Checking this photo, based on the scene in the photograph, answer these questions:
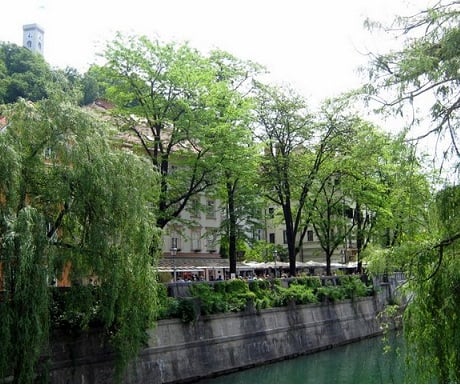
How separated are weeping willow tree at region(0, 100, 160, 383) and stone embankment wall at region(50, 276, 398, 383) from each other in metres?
2.03

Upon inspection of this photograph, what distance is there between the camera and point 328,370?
84.1ft

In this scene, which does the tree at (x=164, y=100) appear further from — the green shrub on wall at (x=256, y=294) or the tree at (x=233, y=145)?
the green shrub on wall at (x=256, y=294)

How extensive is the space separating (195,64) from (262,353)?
502 inches

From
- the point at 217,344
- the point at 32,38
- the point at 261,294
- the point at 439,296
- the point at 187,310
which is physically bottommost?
the point at 217,344

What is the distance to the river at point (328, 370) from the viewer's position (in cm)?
2300

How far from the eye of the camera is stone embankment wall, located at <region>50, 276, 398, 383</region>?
1891 centimetres

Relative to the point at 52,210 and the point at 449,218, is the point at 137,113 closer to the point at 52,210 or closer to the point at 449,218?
the point at 52,210

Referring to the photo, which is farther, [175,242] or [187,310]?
[175,242]

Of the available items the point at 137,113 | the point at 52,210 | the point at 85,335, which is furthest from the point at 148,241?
the point at 137,113

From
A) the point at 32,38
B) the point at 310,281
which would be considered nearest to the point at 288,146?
the point at 310,281

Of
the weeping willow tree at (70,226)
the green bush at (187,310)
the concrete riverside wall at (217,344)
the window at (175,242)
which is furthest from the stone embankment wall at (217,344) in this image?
the window at (175,242)

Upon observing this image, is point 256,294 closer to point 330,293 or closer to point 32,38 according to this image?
point 330,293

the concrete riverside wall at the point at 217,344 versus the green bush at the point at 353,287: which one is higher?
the green bush at the point at 353,287

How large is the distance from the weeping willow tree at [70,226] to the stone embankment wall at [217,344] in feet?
6.67
